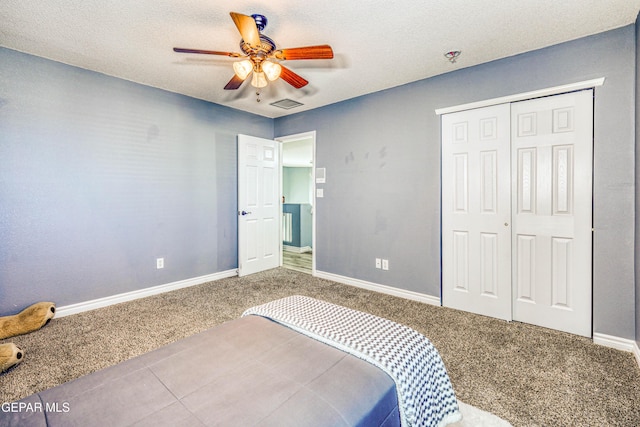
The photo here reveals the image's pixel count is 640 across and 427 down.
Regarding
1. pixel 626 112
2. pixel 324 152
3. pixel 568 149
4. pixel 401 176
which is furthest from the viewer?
pixel 324 152

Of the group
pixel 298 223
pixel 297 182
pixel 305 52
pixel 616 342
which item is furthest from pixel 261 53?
pixel 297 182

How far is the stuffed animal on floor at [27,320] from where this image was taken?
2.45m

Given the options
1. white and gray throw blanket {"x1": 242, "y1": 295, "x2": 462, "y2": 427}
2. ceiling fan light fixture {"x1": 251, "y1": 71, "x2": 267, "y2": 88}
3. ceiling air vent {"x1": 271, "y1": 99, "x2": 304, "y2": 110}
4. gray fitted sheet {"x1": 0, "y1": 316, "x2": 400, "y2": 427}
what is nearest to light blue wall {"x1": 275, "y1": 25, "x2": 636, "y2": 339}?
ceiling air vent {"x1": 271, "y1": 99, "x2": 304, "y2": 110}

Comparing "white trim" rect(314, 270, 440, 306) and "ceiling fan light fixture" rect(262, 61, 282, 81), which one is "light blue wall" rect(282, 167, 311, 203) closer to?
"white trim" rect(314, 270, 440, 306)

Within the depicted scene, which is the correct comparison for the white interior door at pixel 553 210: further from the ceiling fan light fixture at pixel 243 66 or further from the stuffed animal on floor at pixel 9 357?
the stuffed animal on floor at pixel 9 357

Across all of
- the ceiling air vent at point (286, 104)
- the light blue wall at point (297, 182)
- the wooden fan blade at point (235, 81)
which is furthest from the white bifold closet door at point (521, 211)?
the light blue wall at point (297, 182)

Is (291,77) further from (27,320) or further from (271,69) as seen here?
(27,320)

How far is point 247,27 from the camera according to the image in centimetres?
183

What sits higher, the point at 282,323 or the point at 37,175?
the point at 37,175

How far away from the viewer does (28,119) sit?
8.89 feet

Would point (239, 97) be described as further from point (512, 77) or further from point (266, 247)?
point (512, 77)

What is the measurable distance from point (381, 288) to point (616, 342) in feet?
6.88

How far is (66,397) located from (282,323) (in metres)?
0.90

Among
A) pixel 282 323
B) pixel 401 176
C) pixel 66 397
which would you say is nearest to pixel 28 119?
pixel 66 397
